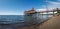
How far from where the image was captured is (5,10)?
2.01m

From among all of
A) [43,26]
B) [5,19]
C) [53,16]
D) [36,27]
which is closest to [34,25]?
[36,27]

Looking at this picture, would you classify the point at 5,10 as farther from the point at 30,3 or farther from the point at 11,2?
the point at 30,3

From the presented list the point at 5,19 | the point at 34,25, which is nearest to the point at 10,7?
the point at 5,19

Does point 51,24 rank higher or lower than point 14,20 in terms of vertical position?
lower

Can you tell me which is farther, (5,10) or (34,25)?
(34,25)

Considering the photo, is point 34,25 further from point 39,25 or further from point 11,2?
point 11,2

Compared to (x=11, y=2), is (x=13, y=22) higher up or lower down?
lower down

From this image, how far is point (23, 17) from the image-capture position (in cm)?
205

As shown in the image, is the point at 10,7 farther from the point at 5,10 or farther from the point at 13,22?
the point at 13,22

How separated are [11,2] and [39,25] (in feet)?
2.65

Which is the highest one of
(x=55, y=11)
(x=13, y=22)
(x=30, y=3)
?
(x=30, y=3)

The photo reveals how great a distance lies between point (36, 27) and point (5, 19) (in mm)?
716

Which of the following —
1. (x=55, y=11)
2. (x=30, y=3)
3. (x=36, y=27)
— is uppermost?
(x=30, y=3)

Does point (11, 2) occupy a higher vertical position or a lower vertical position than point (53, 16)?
higher
